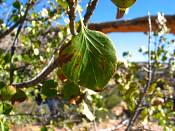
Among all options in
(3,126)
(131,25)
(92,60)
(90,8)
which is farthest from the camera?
(131,25)

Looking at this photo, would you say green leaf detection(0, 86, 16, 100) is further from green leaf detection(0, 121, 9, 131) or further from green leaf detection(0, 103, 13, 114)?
green leaf detection(0, 121, 9, 131)

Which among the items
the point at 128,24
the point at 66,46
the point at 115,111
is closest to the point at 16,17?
the point at 66,46

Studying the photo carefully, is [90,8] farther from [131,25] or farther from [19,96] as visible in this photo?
[131,25]

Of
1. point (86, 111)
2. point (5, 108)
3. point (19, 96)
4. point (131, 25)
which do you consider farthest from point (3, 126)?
point (131, 25)

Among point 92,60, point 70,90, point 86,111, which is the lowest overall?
point 86,111


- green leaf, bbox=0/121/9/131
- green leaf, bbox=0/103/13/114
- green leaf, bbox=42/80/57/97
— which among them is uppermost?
green leaf, bbox=42/80/57/97

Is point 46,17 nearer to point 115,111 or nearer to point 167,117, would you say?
point 167,117

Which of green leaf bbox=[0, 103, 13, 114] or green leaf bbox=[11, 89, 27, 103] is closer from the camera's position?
green leaf bbox=[0, 103, 13, 114]

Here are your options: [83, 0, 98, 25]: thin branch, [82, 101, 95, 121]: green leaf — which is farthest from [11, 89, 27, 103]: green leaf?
[83, 0, 98, 25]: thin branch
